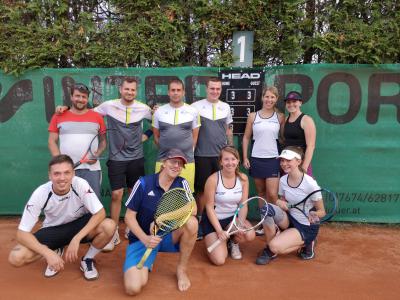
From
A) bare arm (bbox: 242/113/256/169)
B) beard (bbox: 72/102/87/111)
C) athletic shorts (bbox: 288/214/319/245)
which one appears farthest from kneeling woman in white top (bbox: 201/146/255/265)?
beard (bbox: 72/102/87/111)

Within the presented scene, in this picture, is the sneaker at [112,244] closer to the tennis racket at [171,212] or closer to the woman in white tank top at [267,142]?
the tennis racket at [171,212]

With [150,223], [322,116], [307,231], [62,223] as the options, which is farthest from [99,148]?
[322,116]

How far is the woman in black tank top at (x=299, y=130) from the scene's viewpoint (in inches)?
155

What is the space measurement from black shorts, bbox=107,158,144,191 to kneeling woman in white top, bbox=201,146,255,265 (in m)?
0.94

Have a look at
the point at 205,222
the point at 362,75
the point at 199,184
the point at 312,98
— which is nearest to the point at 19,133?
the point at 199,184

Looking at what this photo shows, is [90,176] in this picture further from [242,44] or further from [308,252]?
[242,44]

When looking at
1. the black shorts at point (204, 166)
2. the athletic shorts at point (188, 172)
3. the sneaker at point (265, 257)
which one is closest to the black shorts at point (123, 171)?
the athletic shorts at point (188, 172)

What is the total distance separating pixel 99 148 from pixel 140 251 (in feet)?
4.28

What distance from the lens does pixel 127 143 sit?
4066 millimetres

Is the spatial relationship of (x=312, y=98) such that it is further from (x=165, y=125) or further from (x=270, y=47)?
(x=165, y=125)

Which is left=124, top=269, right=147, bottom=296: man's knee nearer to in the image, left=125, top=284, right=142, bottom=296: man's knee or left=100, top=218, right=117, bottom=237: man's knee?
left=125, top=284, right=142, bottom=296: man's knee

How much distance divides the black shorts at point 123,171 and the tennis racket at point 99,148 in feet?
0.42

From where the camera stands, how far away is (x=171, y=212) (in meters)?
2.90

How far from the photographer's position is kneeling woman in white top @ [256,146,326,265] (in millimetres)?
3549
